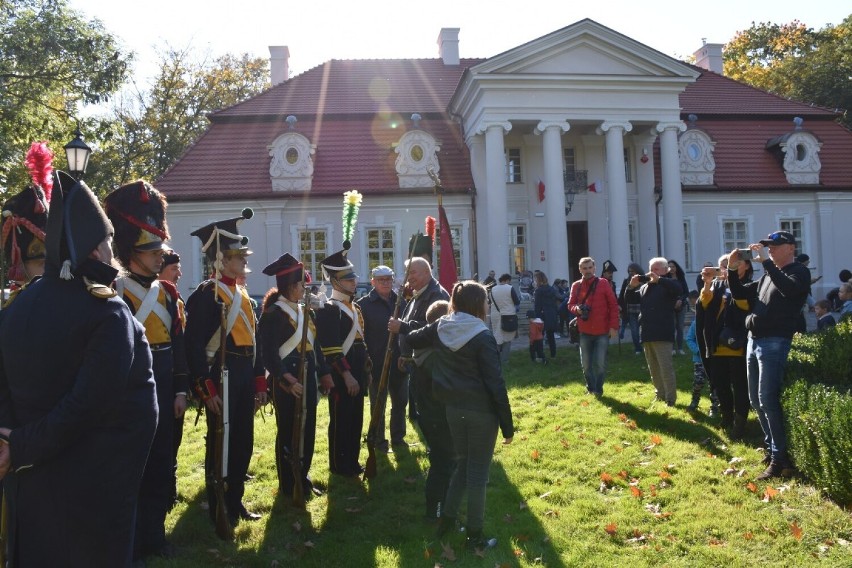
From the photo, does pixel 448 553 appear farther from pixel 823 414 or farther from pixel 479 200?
pixel 479 200

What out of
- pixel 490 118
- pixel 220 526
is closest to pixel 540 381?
pixel 220 526

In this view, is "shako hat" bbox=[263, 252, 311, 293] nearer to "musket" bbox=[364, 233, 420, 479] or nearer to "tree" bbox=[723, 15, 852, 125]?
"musket" bbox=[364, 233, 420, 479]

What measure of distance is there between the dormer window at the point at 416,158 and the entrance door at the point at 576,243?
222 inches

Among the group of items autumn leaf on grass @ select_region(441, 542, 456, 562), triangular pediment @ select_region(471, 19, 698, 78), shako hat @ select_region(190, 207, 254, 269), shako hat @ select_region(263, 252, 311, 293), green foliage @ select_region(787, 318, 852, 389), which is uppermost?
triangular pediment @ select_region(471, 19, 698, 78)

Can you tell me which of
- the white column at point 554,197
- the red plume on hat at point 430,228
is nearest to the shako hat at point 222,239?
the red plume on hat at point 430,228

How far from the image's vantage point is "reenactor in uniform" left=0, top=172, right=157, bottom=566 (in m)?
2.77

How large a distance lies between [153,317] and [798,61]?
4047 cm

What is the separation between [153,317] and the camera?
4.96m

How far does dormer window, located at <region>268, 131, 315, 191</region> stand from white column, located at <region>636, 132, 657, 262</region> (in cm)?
1200

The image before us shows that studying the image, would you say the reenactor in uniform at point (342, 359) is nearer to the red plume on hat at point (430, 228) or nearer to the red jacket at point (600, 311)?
the red plume on hat at point (430, 228)

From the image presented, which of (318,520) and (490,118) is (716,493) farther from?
(490,118)

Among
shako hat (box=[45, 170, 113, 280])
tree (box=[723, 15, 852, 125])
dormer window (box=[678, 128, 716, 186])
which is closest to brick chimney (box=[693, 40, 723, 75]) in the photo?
tree (box=[723, 15, 852, 125])

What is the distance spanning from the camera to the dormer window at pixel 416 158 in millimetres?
25172

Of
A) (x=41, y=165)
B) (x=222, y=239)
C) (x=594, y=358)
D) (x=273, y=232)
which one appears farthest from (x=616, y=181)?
(x=41, y=165)
